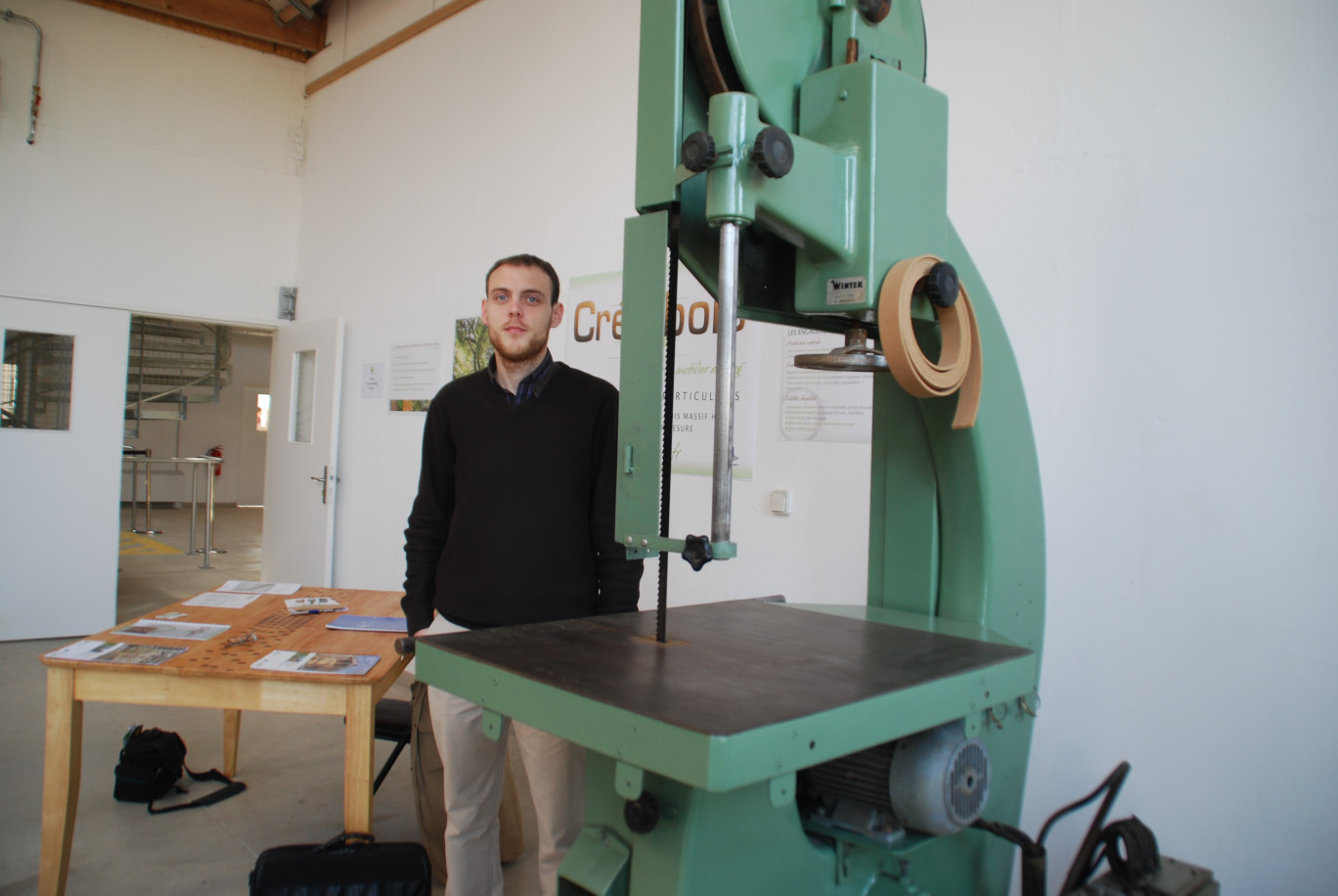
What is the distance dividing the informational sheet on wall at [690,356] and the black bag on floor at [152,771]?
189 centimetres

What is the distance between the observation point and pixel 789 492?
2.60 metres

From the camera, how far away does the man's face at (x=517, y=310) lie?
1.97m

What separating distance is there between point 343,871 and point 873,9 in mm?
1943

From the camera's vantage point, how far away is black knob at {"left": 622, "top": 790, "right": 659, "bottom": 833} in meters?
0.97

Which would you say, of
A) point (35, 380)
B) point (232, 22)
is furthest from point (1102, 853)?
point (232, 22)

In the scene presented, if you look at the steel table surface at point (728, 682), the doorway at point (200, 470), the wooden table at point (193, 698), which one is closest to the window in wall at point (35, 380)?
the doorway at point (200, 470)

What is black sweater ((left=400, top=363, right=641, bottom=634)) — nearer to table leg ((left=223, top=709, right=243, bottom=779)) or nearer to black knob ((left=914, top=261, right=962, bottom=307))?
black knob ((left=914, top=261, right=962, bottom=307))

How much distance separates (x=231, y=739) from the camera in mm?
2994

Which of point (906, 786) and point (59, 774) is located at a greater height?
point (906, 786)

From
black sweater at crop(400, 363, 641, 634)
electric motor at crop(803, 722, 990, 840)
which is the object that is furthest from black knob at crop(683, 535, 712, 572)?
black sweater at crop(400, 363, 641, 634)

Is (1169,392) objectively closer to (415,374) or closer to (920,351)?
(920,351)

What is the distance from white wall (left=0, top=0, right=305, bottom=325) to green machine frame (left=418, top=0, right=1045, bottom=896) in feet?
16.8

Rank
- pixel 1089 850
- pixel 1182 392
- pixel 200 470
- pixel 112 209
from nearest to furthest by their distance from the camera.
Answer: pixel 1089 850
pixel 1182 392
pixel 112 209
pixel 200 470

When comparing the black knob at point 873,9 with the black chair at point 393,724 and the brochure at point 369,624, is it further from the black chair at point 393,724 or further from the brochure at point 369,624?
the black chair at point 393,724
